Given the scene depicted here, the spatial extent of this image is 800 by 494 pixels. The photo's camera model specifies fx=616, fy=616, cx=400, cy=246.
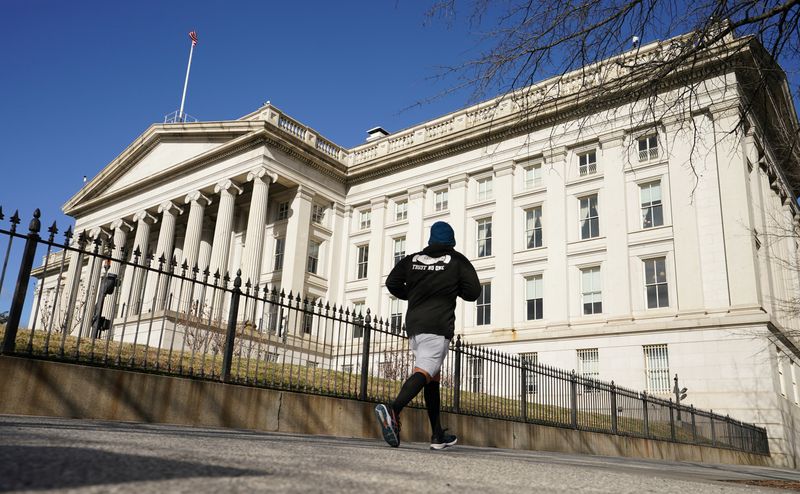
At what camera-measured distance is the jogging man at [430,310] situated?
5.59 m

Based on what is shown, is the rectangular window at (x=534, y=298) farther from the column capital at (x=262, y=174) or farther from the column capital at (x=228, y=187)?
the column capital at (x=228, y=187)

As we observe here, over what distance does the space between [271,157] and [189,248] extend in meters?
7.56

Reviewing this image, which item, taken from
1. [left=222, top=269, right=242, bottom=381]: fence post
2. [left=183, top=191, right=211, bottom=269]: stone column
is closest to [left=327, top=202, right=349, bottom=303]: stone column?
[left=183, top=191, right=211, bottom=269]: stone column

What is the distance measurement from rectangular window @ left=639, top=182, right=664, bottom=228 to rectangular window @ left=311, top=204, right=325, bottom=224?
1958 centimetres

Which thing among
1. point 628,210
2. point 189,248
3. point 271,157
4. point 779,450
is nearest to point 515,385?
point 779,450

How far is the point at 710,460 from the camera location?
17.4 m

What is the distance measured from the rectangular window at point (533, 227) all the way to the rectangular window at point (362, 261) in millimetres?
10902

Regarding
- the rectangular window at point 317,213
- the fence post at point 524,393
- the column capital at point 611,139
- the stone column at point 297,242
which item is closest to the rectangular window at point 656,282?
the column capital at point 611,139

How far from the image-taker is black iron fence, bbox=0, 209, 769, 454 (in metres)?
7.25

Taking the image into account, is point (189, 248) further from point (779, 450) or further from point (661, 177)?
point (779, 450)

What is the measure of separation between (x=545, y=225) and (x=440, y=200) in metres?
7.50

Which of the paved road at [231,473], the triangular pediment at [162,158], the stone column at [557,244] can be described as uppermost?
the triangular pediment at [162,158]

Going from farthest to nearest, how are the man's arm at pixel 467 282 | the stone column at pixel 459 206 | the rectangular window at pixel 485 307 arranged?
the stone column at pixel 459 206, the rectangular window at pixel 485 307, the man's arm at pixel 467 282

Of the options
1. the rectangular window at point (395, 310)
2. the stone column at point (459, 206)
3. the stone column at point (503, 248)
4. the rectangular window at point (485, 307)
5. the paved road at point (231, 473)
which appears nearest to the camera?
the paved road at point (231, 473)
